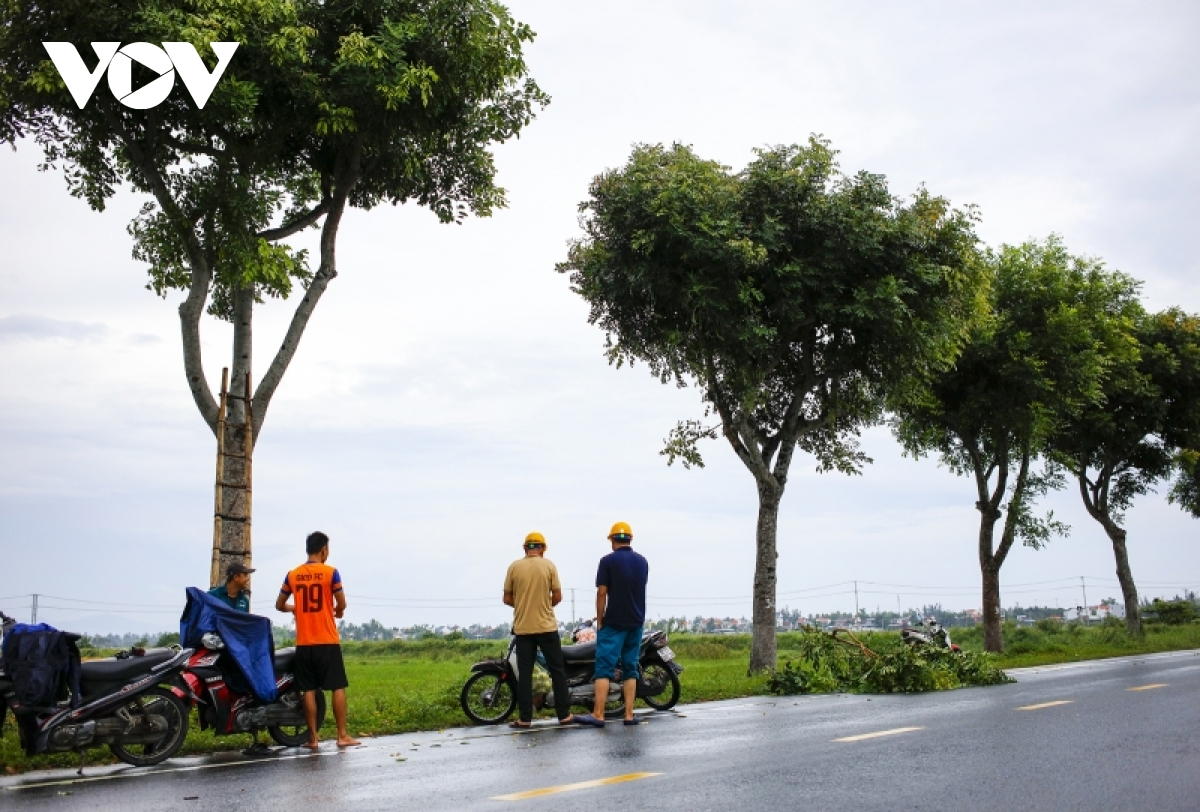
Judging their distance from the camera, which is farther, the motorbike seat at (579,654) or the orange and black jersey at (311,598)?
the motorbike seat at (579,654)

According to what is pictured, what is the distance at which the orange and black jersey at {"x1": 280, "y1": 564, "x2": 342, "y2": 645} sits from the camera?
1149cm

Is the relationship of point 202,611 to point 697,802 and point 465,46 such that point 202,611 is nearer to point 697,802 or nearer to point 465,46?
point 697,802

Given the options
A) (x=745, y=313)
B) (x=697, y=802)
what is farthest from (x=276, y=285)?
(x=697, y=802)

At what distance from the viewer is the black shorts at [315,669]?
11.5 m

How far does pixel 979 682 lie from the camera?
19359 millimetres

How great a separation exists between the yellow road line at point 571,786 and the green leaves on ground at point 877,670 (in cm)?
1083

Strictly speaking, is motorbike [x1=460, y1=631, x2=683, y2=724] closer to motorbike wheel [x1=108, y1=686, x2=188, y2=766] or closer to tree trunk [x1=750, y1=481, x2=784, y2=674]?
motorbike wheel [x1=108, y1=686, x2=188, y2=766]

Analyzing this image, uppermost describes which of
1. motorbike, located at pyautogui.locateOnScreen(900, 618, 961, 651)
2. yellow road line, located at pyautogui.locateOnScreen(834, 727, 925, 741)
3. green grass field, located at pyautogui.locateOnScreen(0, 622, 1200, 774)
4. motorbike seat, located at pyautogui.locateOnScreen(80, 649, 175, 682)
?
motorbike seat, located at pyautogui.locateOnScreen(80, 649, 175, 682)

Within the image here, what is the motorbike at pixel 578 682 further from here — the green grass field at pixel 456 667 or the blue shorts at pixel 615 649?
the blue shorts at pixel 615 649

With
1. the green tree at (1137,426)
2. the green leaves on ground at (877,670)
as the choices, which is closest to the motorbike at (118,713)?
the green leaves on ground at (877,670)

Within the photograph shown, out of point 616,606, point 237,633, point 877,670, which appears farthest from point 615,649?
point 877,670

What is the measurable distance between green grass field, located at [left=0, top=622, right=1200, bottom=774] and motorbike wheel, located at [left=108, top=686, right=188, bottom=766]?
0.50m

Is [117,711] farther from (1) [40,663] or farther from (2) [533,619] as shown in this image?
(2) [533,619]

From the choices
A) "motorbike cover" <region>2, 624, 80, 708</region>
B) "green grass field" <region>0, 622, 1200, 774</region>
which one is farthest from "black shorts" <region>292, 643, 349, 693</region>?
"motorbike cover" <region>2, 624, 80, 708</region>
